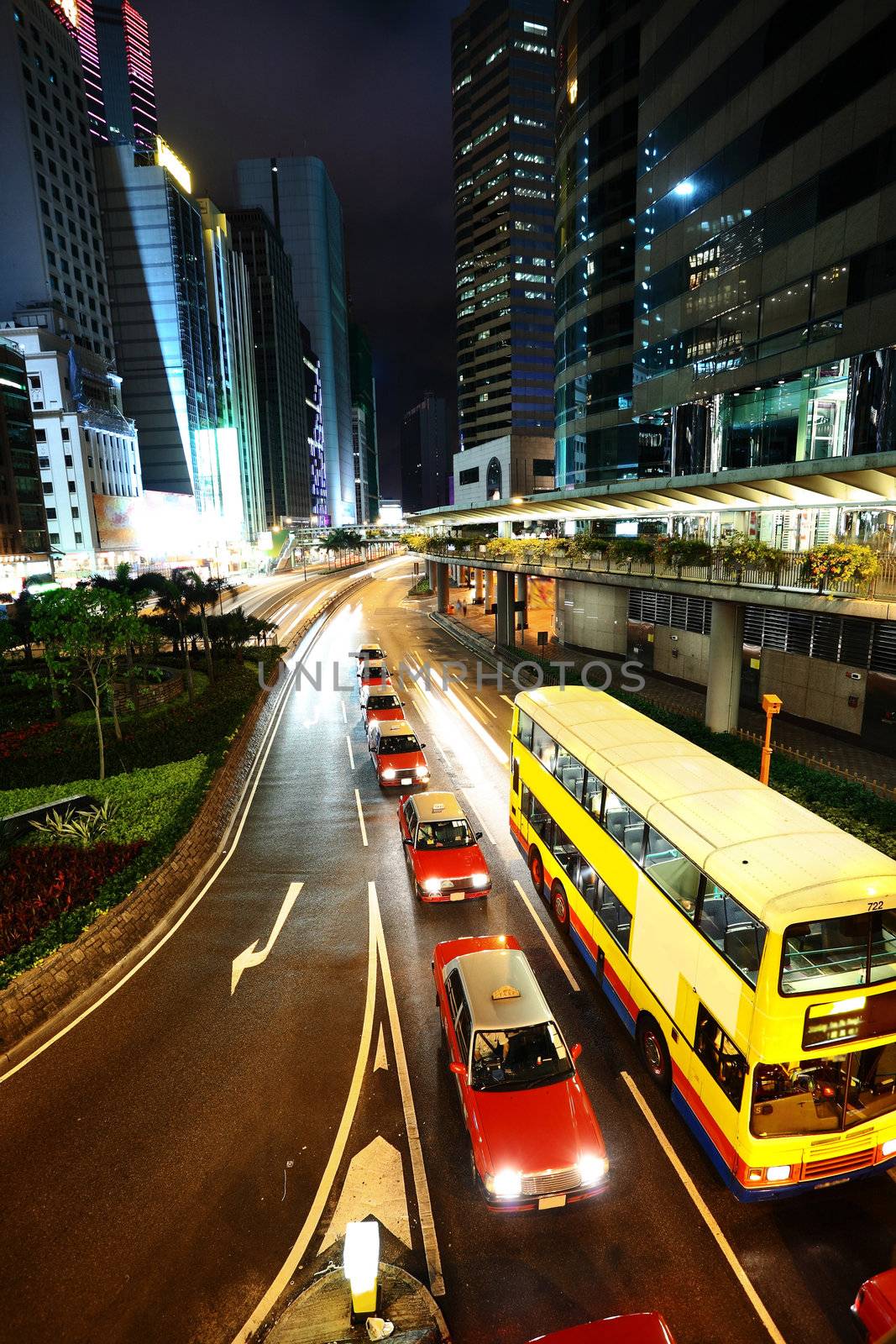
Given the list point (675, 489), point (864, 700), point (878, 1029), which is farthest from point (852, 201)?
point (878, 1029)

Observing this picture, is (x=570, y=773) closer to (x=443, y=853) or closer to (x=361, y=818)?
(x=443, y=853)

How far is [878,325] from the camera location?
21922 millimetres

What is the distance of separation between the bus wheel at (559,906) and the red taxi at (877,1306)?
6863 millimetres

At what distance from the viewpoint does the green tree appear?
1953 cm

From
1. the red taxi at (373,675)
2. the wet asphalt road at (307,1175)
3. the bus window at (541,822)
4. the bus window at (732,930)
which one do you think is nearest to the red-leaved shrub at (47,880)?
the wet asphalt road at (307,1175)

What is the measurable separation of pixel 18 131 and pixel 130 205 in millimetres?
25764

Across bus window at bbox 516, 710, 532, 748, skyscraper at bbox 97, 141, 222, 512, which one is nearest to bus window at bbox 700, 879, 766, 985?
bus window at bbox 516, 710, 532, 748

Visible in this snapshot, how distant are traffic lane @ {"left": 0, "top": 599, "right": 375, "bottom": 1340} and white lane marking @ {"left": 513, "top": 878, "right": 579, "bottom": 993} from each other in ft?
11.9

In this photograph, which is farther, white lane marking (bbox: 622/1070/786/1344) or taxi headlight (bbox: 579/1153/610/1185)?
taxi headlight (bbox: 579/1153/610/1185)

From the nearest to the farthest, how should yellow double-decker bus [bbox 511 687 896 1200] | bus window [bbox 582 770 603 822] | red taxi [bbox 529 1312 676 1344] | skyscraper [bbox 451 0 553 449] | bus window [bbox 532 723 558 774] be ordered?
red taxi [bbox 529 1312 676 1344] → yellow double-decker bus [bbox 511 687 896 1200] → bus window [bbox 582 770 603 822] → bus window [bbox 532 723 558 774] → skyscraper [bbox 451 0 553 449]

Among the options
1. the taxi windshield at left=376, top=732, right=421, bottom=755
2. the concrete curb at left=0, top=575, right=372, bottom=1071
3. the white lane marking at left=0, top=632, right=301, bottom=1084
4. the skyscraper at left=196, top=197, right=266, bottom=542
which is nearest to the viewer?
the white lane marking at left=0, top=632, right=301, bottom=1084

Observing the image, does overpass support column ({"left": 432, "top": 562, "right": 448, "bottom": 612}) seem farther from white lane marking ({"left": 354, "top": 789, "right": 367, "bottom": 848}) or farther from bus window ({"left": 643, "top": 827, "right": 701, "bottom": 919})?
bus window ({"left": 643, "top": 827, "right": 701, "bottom": 919})

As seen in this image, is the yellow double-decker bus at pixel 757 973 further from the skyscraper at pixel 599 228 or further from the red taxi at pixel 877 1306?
the skyscraper at pixel 599 228

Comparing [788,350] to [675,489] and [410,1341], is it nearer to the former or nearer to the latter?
[675,489]
